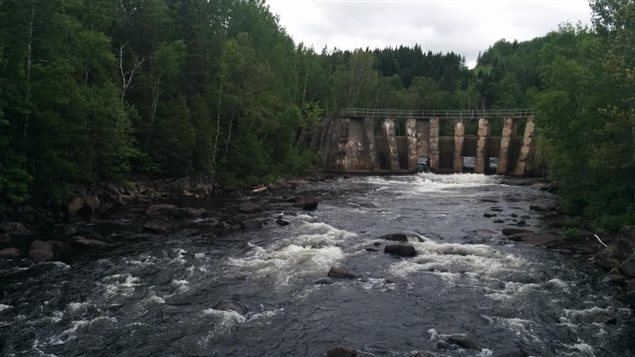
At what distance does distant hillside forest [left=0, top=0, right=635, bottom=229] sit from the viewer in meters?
27.5

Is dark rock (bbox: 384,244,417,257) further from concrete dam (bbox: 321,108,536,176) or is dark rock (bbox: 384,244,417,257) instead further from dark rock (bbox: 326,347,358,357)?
concrete dam (bbox: 321,108,536,176)

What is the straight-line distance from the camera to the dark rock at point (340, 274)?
2070 cm

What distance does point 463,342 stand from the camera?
562 inches

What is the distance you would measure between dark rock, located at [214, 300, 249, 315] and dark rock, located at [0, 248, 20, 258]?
1191cm

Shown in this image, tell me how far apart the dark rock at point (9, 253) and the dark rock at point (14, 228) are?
12.8 ft

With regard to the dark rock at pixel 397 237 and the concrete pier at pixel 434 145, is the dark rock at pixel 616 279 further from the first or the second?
the concrete pier at pixel 434 145

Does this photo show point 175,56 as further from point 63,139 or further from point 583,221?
point 583,221

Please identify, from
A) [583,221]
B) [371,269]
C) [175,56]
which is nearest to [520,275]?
[371,269]

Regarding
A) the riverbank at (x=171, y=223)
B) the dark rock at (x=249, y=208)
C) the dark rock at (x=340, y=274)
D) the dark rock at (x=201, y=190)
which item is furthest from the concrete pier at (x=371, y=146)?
the dark rock at (x=340, y=274)

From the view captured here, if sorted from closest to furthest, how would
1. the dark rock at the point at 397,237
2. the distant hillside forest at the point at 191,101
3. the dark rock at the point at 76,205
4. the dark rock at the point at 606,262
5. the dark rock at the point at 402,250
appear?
the dark rock at the point at 606,262 < the dark rock at the point at 402,250 < the dark rock at the point at 397,237 < the distant hillside forest at the point at 191,101 < the dark rock at the point at 76,205

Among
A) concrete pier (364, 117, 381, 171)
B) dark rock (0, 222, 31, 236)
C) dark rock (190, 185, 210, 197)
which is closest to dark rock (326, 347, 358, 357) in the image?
dark rock (0, 222, 31, 236)

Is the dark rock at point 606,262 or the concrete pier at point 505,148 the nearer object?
the dark rock at point 606,262

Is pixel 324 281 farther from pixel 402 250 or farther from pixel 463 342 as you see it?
pixel 463 342

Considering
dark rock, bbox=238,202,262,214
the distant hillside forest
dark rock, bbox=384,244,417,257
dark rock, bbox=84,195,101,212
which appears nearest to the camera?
dark rock, bbox=384,244,417,257
